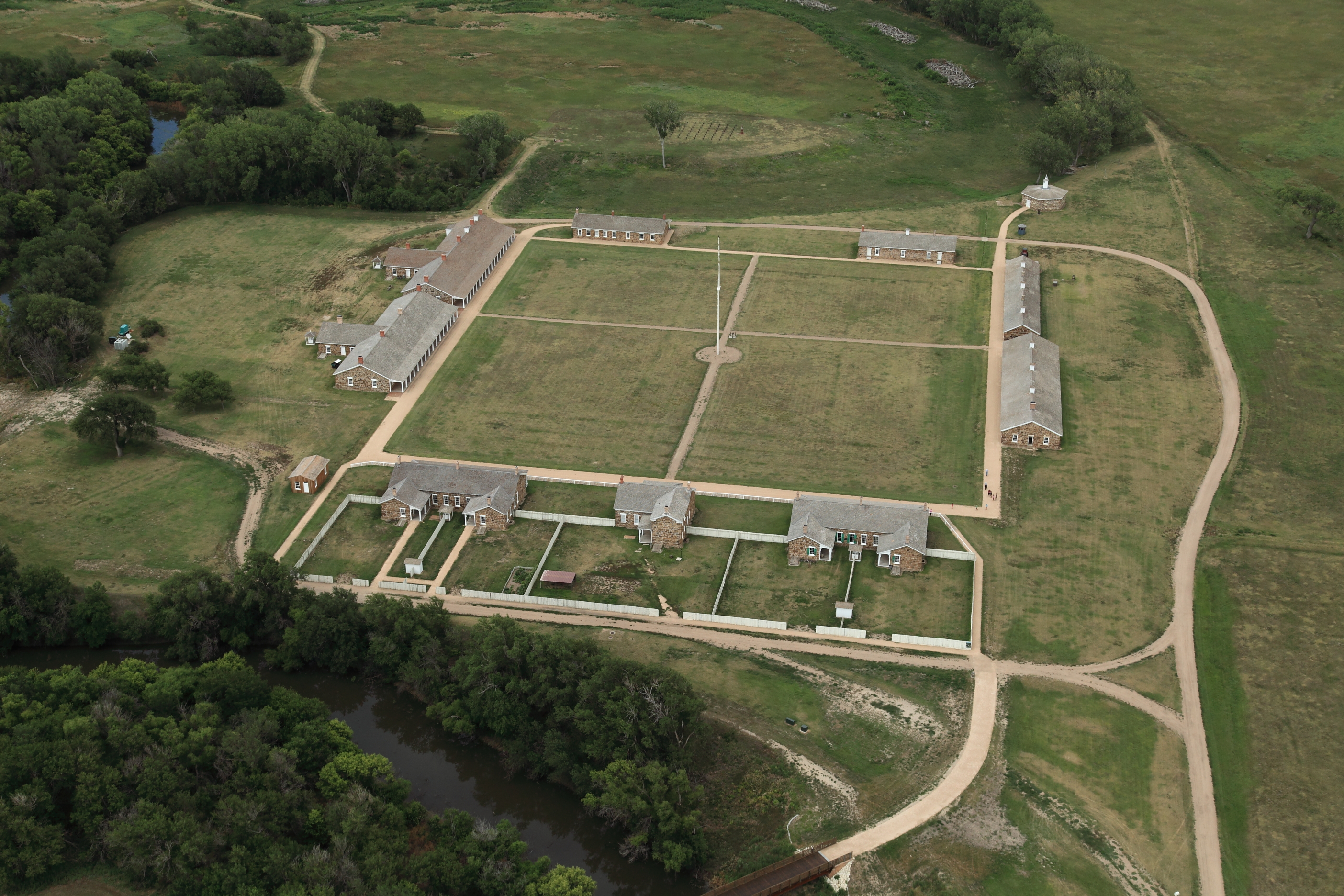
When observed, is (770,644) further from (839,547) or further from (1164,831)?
(1164,831)

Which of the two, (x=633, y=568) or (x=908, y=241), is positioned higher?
(x=908, y=241)

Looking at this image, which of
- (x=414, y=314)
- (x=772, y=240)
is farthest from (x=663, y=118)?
(x=414, y=314)

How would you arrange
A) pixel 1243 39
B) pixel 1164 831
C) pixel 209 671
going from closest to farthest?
pixel 1164 831, pixel 209 671, pixel 1243 39

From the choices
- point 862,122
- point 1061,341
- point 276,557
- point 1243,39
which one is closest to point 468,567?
point 276,557

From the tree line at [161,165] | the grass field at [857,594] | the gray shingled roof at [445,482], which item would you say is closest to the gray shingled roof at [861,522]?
the grass field at [857,594]

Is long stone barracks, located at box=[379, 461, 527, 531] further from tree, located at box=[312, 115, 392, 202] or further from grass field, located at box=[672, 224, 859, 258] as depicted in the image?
tree, located at box=[312, 115, 392, 202]

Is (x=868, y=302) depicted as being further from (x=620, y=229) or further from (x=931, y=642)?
(x=931, y=642)
